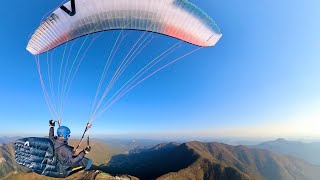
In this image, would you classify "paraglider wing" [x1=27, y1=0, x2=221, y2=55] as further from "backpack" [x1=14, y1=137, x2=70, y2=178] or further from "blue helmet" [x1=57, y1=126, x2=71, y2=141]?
"backpack" [x1=14, y1=137, x2=70, y2=178]

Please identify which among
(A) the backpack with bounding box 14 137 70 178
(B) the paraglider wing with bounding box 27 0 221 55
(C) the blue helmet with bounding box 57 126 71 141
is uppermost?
(B) the paraglider wing with bounding box 27 0 221 55

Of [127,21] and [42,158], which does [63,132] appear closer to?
[42,158]

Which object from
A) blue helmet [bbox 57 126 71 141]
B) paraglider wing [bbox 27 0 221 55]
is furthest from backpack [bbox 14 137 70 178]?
paraglider wing [bbox 27 0 221 55]

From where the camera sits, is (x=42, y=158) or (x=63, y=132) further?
(x=63, y=132)

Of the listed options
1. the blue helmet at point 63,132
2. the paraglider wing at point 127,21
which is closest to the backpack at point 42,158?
the blue helmet at point 63,132

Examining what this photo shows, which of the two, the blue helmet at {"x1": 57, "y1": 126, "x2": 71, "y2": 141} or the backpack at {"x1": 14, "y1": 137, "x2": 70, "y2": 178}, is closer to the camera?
the backpack at {"x1": 14, "y1": 137, "x2": 70, "y2": 178}

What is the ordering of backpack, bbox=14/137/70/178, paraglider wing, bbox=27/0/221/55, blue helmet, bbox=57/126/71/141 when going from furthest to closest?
paraglider wing, bbox=27/0/221/55, blue helmet, bbox=57/126/71/141, backpack, bbox=14/137/70/178

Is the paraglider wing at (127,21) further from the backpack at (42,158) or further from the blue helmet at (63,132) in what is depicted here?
the backpack at (42,158)

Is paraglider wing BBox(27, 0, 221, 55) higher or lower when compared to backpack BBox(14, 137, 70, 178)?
higher

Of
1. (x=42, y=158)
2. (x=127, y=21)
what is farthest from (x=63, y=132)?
(x=127, y=21)

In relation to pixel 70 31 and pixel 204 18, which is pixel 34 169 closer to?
pixel 70 31
